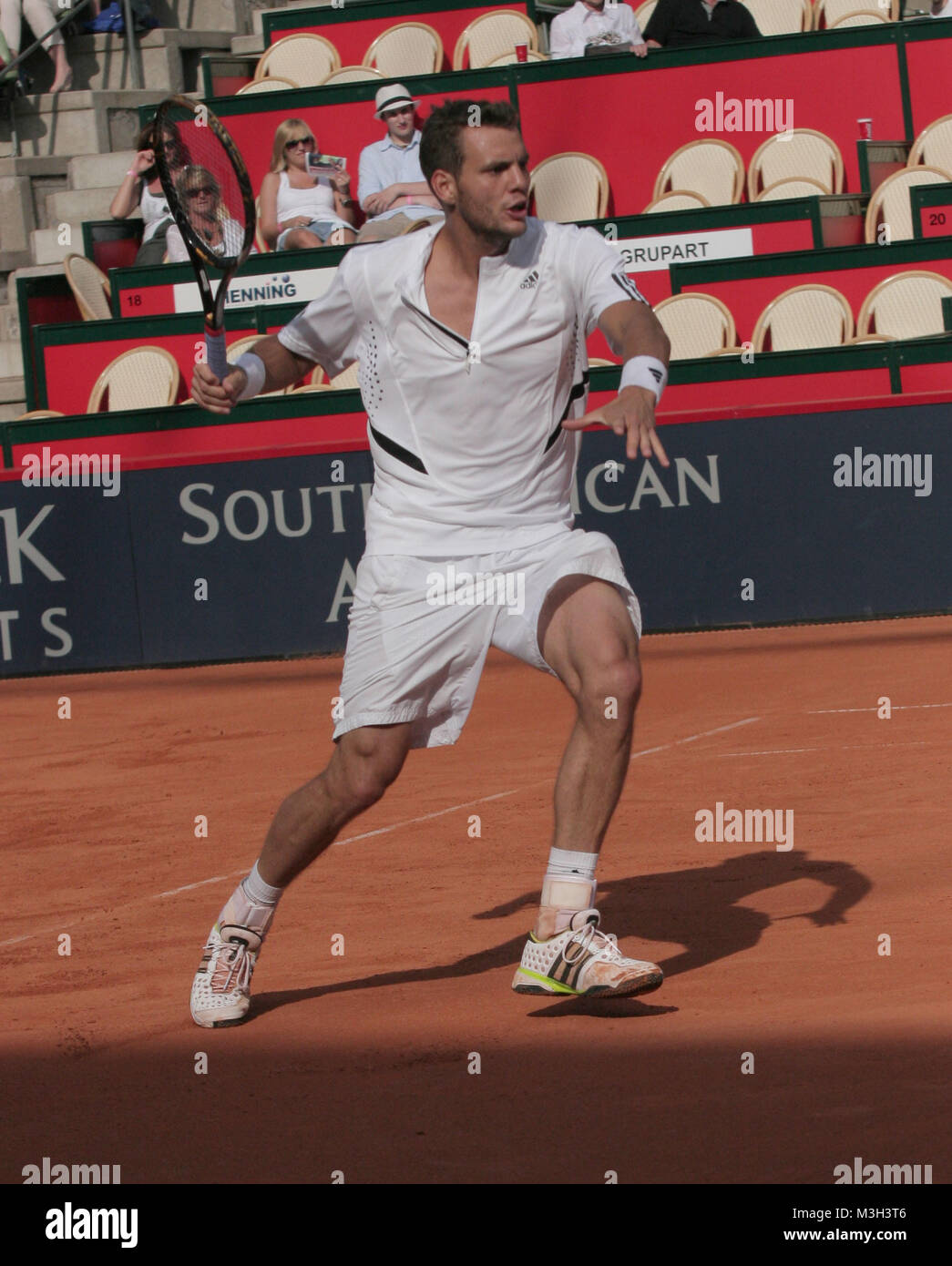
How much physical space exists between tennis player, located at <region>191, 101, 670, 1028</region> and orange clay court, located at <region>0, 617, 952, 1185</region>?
1.10 feet

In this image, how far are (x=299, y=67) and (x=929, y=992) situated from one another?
14.4 meters

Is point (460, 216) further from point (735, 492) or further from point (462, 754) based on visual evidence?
point (735, 492)

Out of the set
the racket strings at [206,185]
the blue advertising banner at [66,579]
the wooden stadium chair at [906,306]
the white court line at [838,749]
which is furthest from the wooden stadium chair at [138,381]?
the racket strings at [206,185]

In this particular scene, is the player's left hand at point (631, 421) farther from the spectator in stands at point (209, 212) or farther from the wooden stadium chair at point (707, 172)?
the wooden stadium chair at point (707, 172)

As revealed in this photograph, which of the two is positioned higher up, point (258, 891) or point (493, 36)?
point (493, 36)

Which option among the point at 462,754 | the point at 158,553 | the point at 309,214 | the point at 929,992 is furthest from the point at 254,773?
the point at 309,214

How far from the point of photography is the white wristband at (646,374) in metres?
4.35

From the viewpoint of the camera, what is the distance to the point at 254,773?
8.77 m

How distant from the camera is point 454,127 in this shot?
15.3 ft

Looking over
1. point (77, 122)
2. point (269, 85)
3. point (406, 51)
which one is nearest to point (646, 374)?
point (406, 51)

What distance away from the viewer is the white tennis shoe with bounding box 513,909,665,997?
434cm

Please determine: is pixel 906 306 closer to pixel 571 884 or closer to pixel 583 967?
pixel 571 884

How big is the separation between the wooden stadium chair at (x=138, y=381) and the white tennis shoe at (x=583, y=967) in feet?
34.1

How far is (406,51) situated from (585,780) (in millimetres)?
13310
